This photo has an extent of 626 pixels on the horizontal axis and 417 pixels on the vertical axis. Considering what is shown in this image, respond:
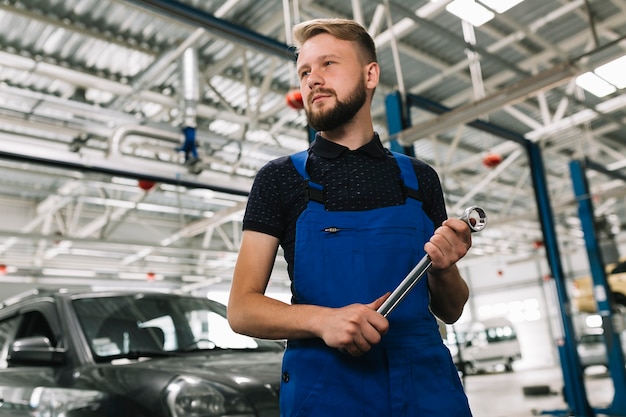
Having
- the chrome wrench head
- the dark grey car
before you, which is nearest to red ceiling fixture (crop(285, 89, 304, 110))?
the dark grey car

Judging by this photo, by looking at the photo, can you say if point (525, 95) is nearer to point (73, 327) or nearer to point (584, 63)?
point (584, 63)

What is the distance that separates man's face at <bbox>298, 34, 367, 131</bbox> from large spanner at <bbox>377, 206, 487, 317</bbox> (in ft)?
1.30

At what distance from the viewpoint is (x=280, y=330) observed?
1.12 metres

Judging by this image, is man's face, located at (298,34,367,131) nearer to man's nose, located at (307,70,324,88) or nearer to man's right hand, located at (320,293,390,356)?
man's nose, located at (307,70,324,88)

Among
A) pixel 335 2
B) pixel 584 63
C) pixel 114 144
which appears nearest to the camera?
pixel 584 63

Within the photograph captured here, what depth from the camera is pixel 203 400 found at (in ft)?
7.08

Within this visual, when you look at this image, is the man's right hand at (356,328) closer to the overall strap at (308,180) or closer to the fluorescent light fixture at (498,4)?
the overall strap at (308,180)

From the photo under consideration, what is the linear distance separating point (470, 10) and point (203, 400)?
13.8ft

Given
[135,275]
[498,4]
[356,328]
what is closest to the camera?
[356,328]

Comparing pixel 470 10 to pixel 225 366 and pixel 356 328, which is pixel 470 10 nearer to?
pixel 225 366

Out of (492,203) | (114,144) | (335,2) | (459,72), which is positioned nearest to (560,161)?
(492,203)

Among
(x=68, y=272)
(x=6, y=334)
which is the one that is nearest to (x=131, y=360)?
(x=6, y=334)

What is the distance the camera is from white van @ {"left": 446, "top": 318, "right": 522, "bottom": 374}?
753 inches

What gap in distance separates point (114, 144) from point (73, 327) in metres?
3.38
